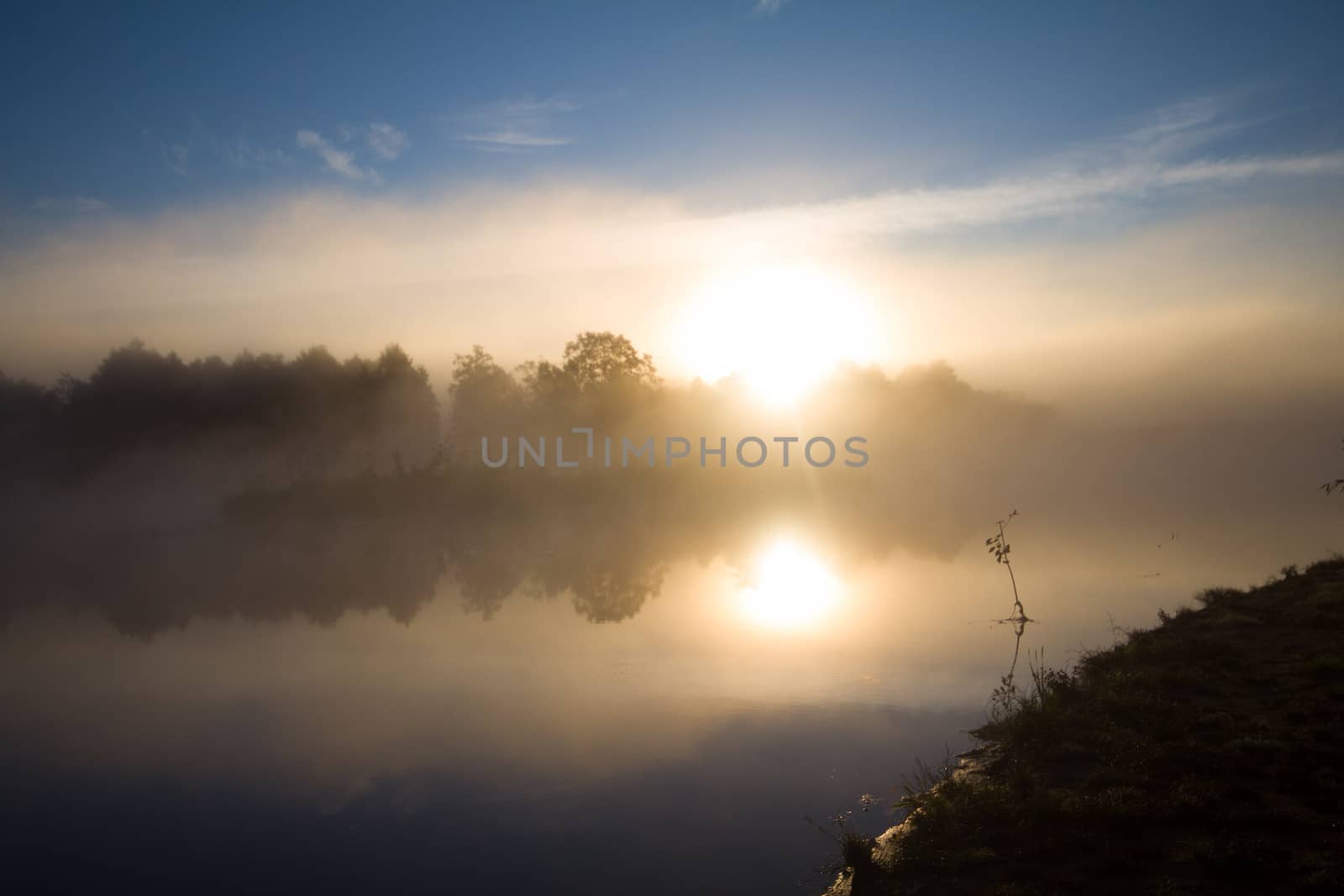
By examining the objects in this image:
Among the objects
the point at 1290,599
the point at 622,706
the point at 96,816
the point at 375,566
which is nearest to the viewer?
the point at 96,816

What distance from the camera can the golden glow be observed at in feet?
76.6

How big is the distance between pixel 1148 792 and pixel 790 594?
1843 cm

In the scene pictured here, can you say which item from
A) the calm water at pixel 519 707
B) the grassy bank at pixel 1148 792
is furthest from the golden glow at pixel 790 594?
the grassy bank at pixel 1148 792

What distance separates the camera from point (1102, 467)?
370 feet

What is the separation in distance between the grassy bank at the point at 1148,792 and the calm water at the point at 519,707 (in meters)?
1.45

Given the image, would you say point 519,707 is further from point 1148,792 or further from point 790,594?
point 790,594

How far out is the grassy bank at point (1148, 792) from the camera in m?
7.58

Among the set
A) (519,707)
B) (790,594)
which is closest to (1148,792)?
(519,707)

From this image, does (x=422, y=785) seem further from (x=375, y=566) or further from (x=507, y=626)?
(x=375, y=566)

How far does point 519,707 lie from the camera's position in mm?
16562

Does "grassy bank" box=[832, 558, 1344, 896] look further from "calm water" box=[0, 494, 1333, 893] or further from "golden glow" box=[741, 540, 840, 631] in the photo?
"golden glow" box=[741, 540, 840, 631]

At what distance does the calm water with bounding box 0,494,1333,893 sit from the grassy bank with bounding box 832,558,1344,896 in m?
1.45

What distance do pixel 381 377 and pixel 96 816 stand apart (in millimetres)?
73387

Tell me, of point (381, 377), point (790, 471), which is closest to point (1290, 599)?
point (790, 471)
